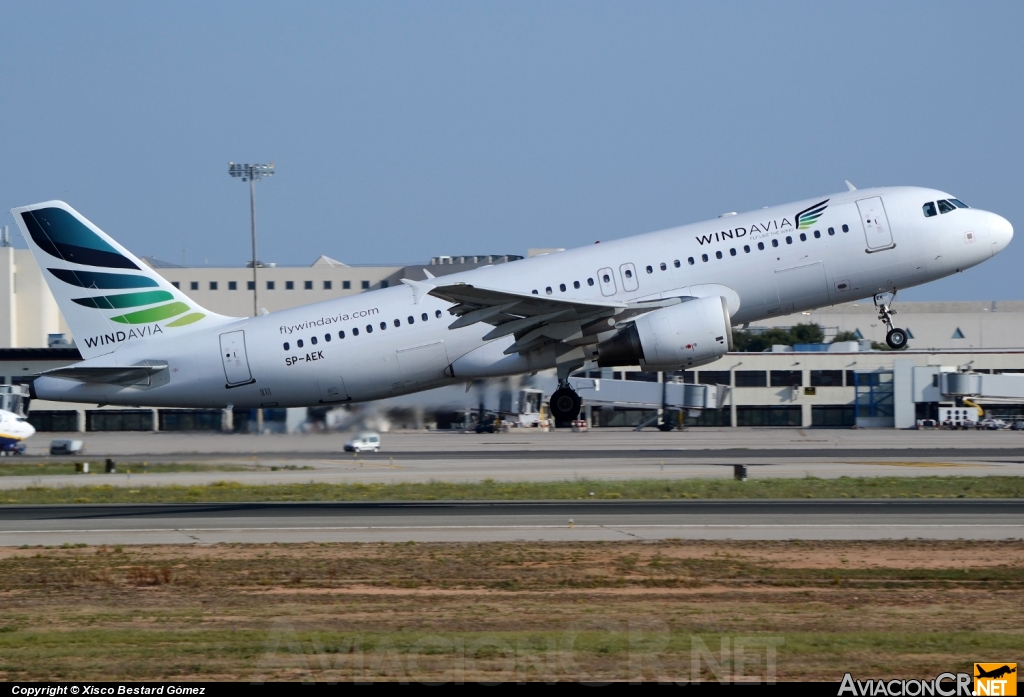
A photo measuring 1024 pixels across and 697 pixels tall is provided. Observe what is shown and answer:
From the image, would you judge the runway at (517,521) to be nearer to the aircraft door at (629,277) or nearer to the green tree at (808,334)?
the aircraft door at (629,277)

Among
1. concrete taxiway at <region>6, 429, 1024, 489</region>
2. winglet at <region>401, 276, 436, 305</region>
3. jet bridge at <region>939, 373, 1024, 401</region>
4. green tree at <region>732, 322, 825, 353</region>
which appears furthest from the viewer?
green tree at <region>732, 322, 825, 353</region>

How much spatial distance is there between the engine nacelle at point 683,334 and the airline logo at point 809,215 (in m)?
2.97

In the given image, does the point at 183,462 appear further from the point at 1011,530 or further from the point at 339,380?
the point at 1011,530

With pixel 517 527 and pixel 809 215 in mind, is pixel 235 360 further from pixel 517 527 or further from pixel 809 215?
pixel 809 215

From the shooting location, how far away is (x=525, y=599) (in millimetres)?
→ 17719


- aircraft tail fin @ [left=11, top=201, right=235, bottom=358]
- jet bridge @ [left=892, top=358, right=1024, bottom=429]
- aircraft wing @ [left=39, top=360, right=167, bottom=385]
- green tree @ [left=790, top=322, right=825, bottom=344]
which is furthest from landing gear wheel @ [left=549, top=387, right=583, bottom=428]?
green tree @ [left=790, top=322, right=825, bottom=344]

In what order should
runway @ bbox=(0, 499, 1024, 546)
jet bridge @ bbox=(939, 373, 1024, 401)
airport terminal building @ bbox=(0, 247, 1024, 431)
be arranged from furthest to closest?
jet bridge @ bbox=(939, 373, 1024, 401)
airport terminal building @ bbox=(0, 247, 1024, 431)
runway @ bbox=(0, 499, 1024, 546)

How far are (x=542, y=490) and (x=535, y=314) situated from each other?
6712 mm

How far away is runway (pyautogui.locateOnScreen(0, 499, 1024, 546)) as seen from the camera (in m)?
24.1

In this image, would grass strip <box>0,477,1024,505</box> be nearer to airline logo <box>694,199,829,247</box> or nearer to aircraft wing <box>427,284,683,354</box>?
aircraft wing <box>427,284,683,354</box>

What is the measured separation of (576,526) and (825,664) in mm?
12190

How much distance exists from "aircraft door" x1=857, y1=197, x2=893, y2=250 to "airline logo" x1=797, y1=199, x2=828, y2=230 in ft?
3.15

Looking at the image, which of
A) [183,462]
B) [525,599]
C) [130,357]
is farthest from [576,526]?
[183,462]

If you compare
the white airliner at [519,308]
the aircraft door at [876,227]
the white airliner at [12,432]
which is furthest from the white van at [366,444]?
the aircraft door at [876,227]
